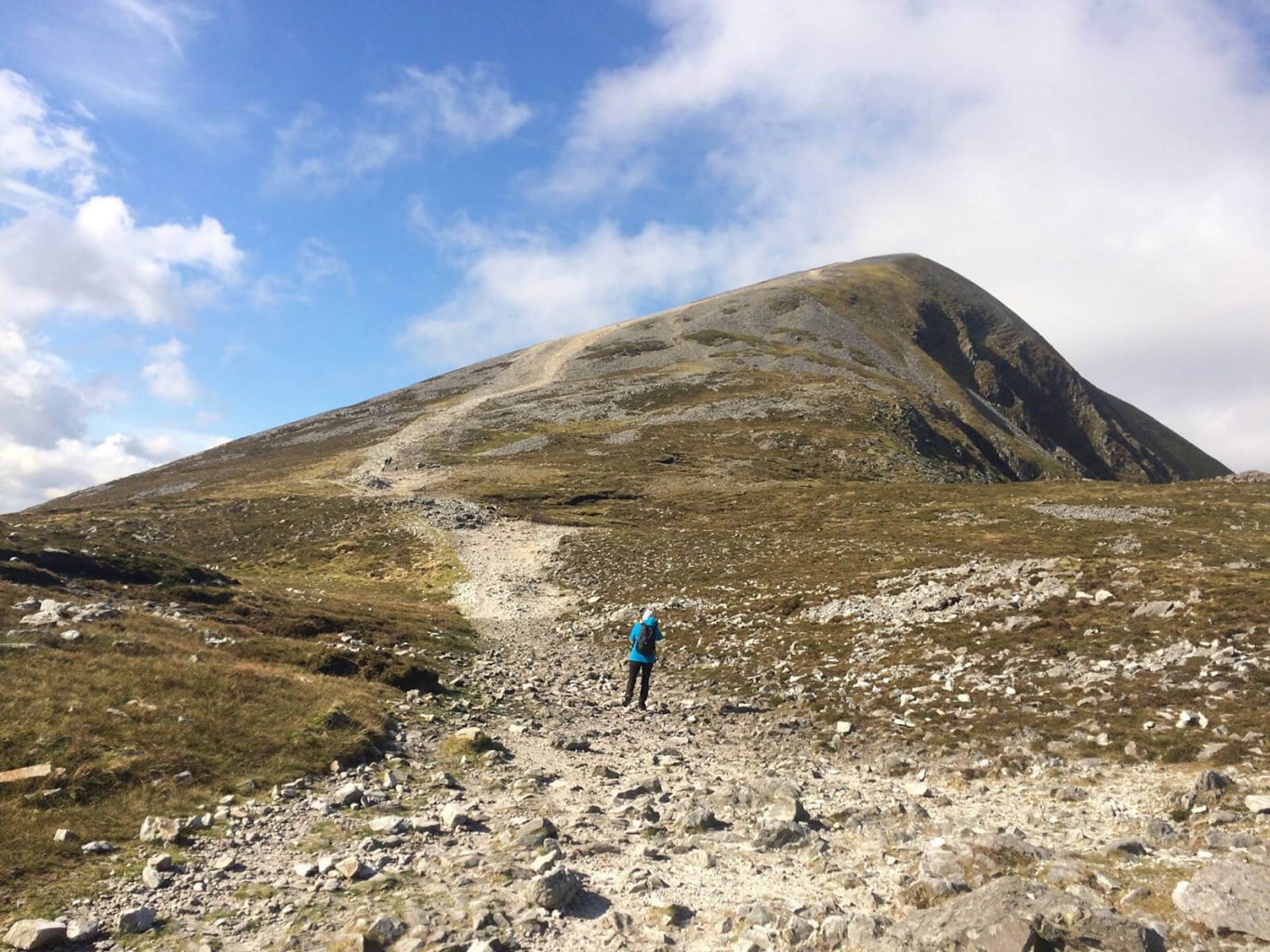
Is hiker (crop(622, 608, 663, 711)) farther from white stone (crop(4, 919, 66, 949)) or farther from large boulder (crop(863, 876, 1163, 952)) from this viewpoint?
white stone (crop(4, 919, 66, 949))

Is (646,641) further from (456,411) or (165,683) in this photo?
(456,411)

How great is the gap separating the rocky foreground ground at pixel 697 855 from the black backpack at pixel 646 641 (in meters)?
3.97

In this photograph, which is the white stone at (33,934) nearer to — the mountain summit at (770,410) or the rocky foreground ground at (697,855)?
the rocky foreground ground at (697,855)

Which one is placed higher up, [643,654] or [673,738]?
[643,654]

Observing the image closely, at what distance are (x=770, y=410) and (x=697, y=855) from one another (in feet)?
328

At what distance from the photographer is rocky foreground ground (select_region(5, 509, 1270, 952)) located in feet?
23.7

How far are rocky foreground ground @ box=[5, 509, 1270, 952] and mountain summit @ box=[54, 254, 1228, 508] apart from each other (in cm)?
6478

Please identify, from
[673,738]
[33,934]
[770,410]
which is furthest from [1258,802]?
[770,410]

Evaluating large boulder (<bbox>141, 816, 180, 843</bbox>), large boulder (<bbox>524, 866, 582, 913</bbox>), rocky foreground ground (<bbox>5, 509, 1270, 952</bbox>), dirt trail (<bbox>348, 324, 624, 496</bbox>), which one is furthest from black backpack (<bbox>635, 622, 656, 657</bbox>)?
dirt trail (<bbox>348, 324, 624, 496</bbox>)

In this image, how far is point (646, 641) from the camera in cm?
1934

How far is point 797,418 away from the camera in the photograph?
332 feet

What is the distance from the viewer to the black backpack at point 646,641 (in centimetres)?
1933

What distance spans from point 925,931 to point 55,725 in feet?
46.7

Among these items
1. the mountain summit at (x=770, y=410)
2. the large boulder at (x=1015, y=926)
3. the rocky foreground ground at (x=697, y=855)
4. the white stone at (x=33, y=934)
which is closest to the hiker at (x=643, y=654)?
the rocky foreground ground at (x=697, y=855)
